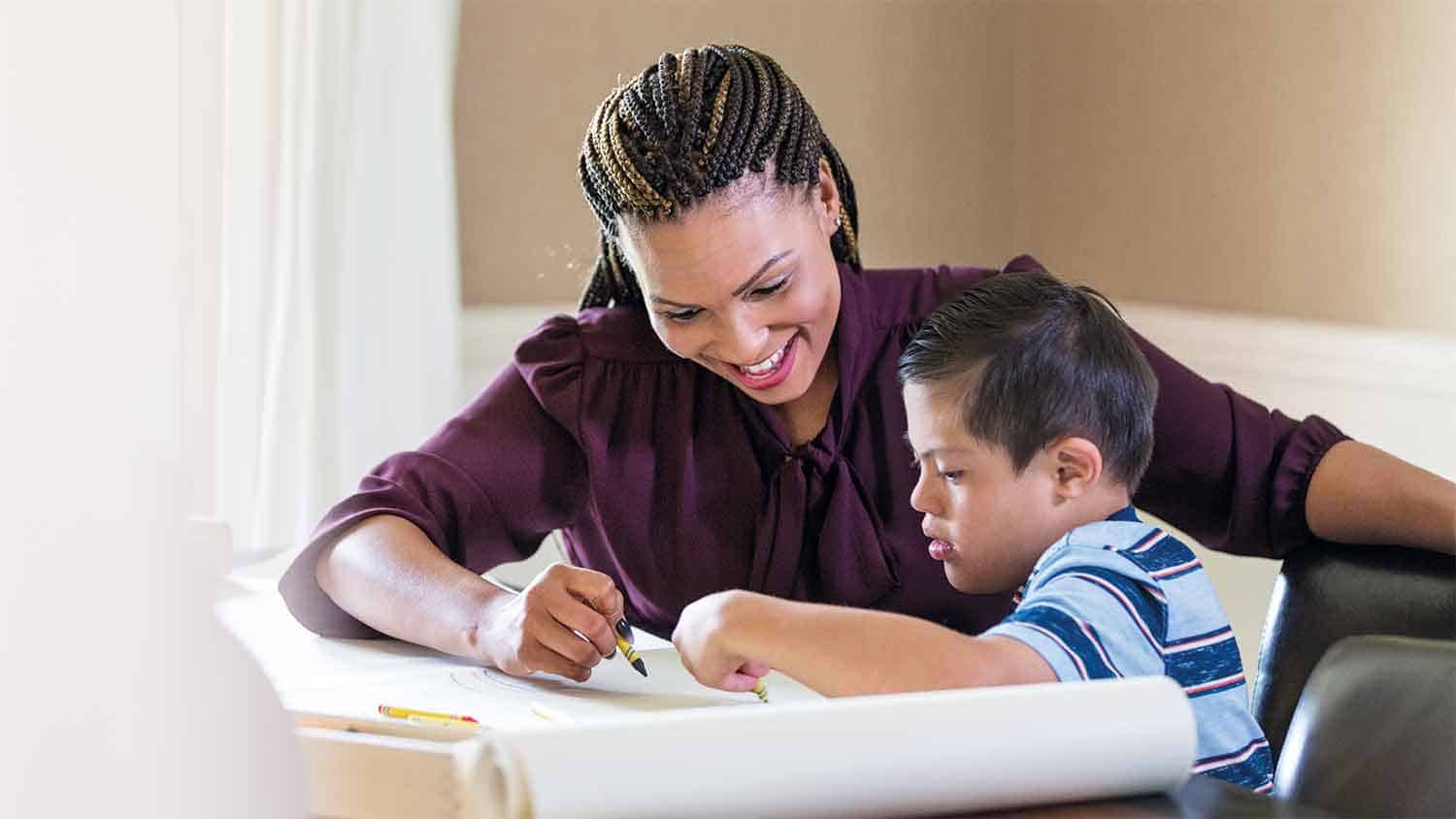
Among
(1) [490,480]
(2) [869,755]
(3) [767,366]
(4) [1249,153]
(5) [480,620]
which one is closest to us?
(2) [869,755]

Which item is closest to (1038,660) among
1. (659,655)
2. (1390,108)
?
(659,655)

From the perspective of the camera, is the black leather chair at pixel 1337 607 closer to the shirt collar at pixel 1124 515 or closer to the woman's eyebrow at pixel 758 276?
the shirt collar at pixel 1124 515

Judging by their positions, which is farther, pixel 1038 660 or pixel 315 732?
pixel 1038 660

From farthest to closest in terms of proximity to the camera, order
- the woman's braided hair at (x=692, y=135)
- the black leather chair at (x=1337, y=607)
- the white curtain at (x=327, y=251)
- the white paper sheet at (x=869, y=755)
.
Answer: the white curtain at (x=327, y=251) < the woman's braided hair at (x=692, y=135) < the black leather chair at (x=1337, y=607) < the white paper sheet at (x=869, y=755)

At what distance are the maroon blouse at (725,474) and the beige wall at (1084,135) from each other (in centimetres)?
107

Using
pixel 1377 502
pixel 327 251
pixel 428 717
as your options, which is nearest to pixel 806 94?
pixel 327 251

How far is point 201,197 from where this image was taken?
2217mm

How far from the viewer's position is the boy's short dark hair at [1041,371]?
139 cm

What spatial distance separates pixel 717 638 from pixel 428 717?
28cm

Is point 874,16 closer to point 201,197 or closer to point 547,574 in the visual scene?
point 201,197

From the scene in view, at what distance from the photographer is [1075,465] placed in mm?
1393

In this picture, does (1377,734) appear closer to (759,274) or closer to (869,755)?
(869,755)

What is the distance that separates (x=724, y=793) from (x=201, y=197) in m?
1.72

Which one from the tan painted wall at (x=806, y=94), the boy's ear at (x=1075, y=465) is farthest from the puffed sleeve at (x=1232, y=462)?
the tan painted wall at (x=806, y=94)
